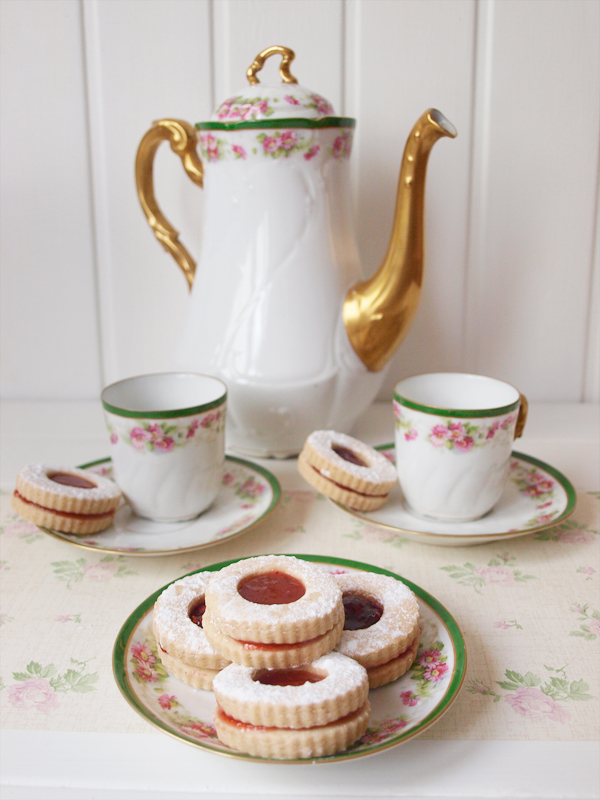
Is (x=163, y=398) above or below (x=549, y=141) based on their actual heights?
below

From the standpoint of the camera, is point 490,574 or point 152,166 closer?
point 490,574

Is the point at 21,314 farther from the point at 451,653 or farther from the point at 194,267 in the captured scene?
the point at 451,653

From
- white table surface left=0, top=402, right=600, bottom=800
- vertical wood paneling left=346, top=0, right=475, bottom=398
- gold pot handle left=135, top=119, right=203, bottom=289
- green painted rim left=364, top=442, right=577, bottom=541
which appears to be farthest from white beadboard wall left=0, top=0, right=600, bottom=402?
white table surface left=0, top=402, right=600, bottom=800

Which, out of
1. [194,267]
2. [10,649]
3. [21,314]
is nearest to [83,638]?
[10,649]

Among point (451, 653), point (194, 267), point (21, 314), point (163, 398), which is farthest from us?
point (21, 314)

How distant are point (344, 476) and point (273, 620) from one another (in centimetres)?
24

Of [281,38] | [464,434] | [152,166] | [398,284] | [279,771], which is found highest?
[281,38]

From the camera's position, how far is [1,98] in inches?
34.7

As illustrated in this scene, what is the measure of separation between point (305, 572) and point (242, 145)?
0.45 metres

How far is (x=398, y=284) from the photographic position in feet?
2.41

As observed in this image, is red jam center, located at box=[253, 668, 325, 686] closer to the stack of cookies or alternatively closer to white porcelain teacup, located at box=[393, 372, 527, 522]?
the stack of cookies

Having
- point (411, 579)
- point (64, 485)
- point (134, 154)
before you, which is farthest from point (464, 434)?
point (134, 154)

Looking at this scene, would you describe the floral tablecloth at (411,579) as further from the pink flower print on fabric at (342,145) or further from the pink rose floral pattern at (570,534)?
the pink flower print on fabric at (342,145)

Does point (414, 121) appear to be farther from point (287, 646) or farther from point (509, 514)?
point (287, 646)
